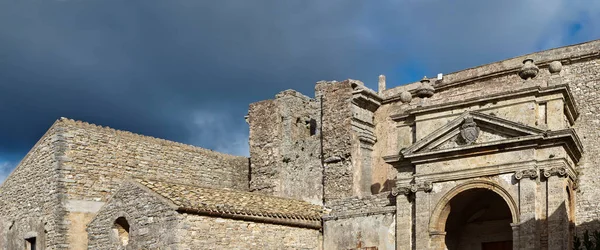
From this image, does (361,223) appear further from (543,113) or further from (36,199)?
(36,199)

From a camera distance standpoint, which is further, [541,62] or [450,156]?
[541,62]

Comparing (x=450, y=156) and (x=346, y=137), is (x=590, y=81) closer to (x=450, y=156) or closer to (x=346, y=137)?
(x=450, y=156)

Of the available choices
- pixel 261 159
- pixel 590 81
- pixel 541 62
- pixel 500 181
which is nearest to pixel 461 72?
pixel 541 62

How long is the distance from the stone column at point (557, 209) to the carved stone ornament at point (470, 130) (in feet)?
5.60

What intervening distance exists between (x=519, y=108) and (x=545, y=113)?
1.91 feet

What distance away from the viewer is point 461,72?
19938 millimetres

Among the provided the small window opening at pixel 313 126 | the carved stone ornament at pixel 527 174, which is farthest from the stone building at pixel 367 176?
the small window opening at pixel 313 126

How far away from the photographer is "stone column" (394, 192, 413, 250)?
17.1m

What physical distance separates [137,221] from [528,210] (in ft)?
27.8

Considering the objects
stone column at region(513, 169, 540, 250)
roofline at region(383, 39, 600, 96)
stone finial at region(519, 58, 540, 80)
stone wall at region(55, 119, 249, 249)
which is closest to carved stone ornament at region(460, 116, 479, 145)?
stone column at region(513, 169, 540, 250)

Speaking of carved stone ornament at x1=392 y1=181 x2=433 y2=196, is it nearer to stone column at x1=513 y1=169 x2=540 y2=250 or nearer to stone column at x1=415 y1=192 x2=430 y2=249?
stone column at x1=415 y1=192 x2=430 y2=249

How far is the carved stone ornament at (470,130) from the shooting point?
1617 cm

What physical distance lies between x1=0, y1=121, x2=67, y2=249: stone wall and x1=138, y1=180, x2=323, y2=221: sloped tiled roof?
3.35 meters

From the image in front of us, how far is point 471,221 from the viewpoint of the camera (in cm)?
1811
